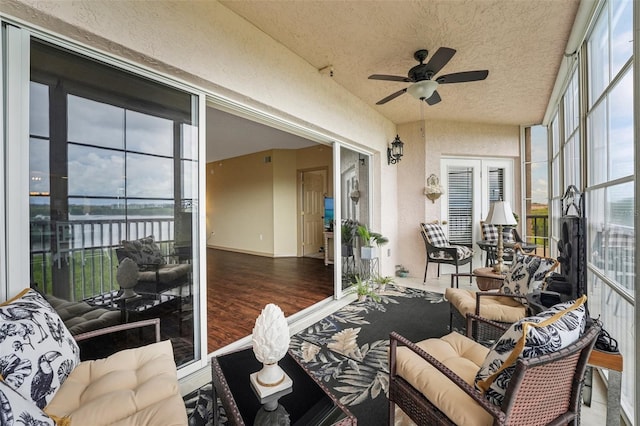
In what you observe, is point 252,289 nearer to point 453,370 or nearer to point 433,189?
point 453,370

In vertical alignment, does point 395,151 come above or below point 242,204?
above

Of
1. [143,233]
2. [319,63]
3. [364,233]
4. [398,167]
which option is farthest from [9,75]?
[398,167]

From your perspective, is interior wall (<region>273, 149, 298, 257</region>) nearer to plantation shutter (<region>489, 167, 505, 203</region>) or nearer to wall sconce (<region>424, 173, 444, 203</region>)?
wall sconce (<region>424, 173, 444, 203</region>)

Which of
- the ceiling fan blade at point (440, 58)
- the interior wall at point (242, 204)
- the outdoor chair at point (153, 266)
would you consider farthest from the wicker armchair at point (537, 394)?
the interior wall at point (242, 204)

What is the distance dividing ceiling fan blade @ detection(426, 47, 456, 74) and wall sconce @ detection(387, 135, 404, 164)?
1843mm

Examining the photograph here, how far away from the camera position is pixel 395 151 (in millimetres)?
4418

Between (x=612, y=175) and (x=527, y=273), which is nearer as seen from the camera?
(x=612, y=175)

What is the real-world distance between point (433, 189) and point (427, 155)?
64 cm

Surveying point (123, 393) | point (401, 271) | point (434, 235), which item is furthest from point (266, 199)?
point (123, 393)

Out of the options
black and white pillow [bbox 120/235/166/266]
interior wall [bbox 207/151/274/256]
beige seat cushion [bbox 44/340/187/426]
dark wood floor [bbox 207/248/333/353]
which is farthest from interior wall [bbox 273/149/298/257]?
beige seat cushion [bbox 44/340/187/426]

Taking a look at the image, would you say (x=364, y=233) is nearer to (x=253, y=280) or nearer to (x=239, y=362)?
(x=253, y=280)

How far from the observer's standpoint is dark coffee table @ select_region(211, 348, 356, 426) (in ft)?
3.50

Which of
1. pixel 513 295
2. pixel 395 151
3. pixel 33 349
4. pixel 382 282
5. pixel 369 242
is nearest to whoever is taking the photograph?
pixel 33 349

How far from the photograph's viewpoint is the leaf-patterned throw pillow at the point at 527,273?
2.14 metres
